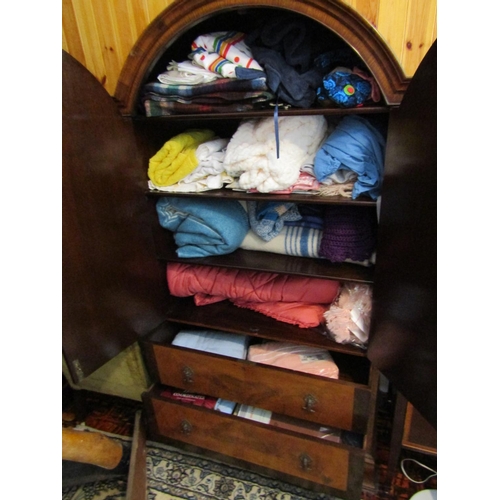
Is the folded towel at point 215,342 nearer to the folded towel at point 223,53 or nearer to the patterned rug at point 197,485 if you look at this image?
the patterned rug at point 197,485

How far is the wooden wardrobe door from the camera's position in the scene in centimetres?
82

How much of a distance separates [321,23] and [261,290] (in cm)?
81

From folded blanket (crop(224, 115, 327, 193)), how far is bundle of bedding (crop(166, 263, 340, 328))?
0.38 meters

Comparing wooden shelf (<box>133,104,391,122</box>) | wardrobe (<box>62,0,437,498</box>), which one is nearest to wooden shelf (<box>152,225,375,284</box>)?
wardrobe (<box>62,0,437,498</box>)

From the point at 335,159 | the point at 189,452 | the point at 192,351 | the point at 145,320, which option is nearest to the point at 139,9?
the point at 335,159

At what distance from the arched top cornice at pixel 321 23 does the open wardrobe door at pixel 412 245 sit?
8cm

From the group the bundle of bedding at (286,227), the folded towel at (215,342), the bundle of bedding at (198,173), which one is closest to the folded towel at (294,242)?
the bundle of bedding at (286,227)

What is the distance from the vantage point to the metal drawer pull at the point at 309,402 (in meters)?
1.09

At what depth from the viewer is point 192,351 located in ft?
3.96

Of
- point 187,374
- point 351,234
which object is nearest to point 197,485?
point 187,374

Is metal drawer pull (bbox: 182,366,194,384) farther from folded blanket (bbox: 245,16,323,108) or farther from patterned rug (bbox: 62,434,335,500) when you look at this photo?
folded blanket (bbox: 245,16,323,108)

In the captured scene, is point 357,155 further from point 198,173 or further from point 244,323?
point 244,323
